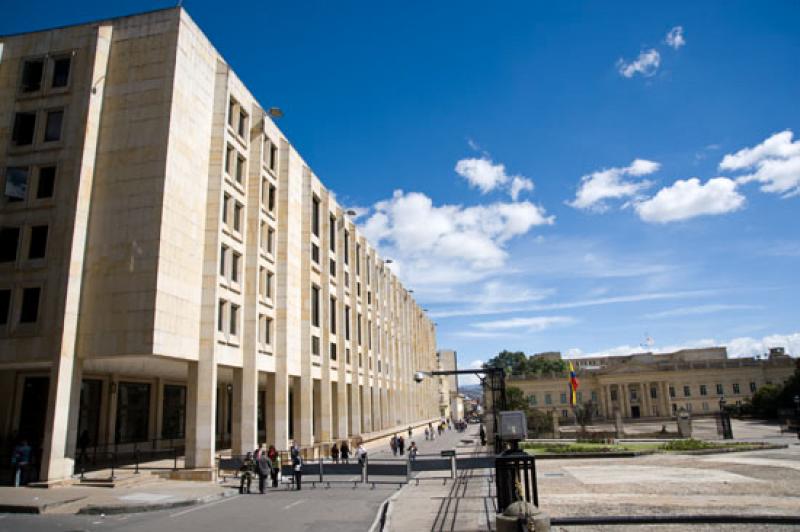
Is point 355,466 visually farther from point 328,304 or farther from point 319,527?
point 328,304

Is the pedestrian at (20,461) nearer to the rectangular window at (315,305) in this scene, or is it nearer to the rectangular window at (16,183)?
the rectangular window at (16,183)

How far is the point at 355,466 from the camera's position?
76.5 feet

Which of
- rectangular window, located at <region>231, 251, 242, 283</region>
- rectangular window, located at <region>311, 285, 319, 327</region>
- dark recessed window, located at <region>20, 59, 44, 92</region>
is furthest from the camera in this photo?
rectangular window, located at <region>311, 285, 319, 327</region>

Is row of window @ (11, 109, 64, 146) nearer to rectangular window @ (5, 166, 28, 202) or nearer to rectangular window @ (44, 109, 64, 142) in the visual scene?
rectangular window @ (44, 109, 64, 142)

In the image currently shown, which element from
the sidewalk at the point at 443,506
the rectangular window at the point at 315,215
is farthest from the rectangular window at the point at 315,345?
the sidewalk at the point at 443,506

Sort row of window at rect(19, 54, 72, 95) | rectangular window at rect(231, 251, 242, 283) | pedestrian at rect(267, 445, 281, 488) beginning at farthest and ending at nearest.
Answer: rectangular window at rect(231, 251, 242, 283) < row of window at rect(19, 54, 72, 95) < pedestrian at rect(267, 445, 281, 488)

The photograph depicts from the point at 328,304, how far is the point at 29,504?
26.9 meters

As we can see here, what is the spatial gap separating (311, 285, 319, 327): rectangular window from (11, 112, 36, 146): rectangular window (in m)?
→ 20.6

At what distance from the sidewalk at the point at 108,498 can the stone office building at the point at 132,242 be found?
185cm

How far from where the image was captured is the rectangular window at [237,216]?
31.0m

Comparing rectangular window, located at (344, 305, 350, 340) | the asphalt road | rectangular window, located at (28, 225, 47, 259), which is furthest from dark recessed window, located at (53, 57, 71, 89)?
rectangular window, located at (344, 305, 350, 340)

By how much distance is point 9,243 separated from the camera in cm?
2480

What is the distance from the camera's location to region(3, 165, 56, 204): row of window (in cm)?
2506

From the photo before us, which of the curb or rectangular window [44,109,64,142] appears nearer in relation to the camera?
the curb
